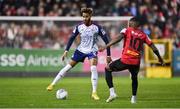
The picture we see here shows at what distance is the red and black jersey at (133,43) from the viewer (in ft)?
56.1

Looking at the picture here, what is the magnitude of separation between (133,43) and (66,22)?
652 inches

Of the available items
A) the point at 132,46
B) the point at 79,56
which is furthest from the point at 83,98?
→ the point at 132,46

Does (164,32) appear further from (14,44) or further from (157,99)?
(157,99)

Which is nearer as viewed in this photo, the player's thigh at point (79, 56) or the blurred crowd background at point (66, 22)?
the player's thigh at point (79, 56)

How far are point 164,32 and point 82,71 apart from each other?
17.9ft

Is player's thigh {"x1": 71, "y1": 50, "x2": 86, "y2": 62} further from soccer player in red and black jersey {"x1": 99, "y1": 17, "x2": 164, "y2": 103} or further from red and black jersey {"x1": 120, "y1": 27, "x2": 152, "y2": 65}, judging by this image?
red and black jersey {"x1": 120, "y1": 27, "x2": 152, "y2": 65}

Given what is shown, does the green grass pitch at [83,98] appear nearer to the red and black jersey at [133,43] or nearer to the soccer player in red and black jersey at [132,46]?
the soccer player in red and black jersey at [132,46]

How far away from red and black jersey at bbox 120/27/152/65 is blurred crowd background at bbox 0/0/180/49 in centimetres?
1570

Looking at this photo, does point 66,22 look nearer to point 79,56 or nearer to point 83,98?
point 79,56

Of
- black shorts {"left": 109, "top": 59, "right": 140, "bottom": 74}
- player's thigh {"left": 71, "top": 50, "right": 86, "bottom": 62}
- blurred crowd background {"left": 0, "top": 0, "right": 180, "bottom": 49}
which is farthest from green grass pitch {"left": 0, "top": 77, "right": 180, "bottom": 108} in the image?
blurred crowd background {"left": 0, "top": 0, "right": 180, "bottom": 49}

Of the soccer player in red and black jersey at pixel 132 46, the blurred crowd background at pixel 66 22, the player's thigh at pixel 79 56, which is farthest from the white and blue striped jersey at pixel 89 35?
the blurred crowd background at pixel 66 22

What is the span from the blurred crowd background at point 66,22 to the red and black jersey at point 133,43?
15.7m

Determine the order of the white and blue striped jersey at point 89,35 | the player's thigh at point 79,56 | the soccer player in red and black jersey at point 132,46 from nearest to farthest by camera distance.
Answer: the soccer player in red and black jersey at point 132,46 → the white and blue striped jersey at point 89,35 → the player's thigh at point 79,56

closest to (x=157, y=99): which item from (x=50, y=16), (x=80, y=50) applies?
(x=80, y=50)
